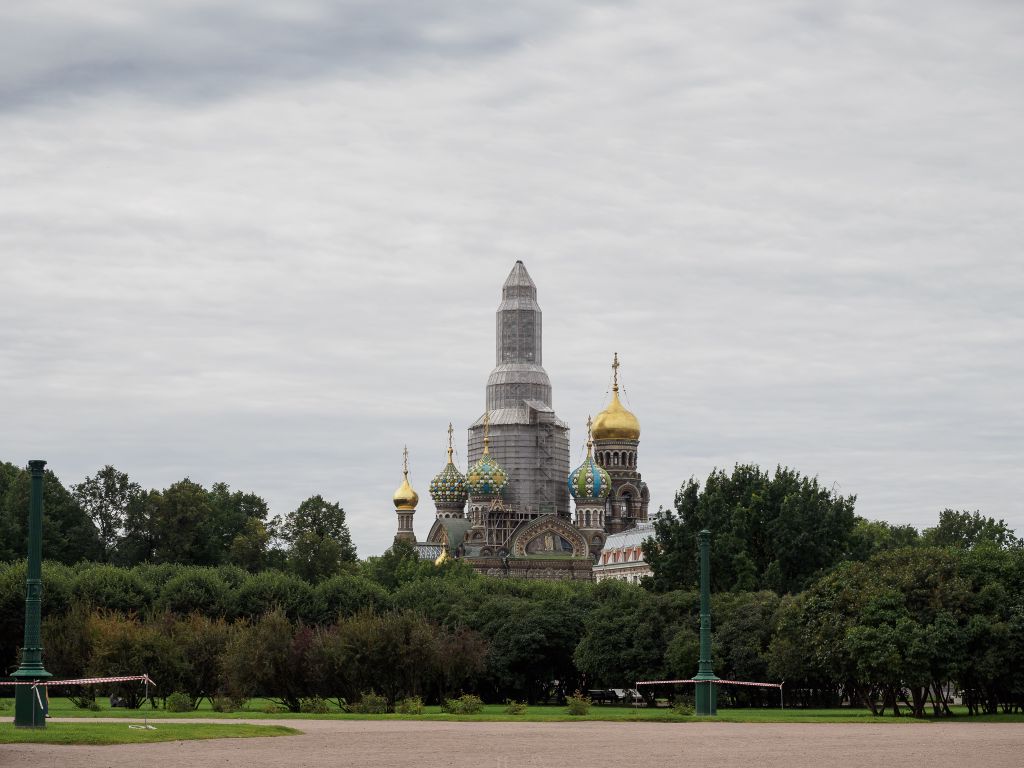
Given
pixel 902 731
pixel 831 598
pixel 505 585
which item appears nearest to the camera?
pixel 902 731

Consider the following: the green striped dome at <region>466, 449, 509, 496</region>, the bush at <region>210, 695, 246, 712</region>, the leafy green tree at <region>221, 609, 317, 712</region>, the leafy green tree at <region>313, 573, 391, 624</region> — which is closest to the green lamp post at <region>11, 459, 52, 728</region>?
the bush at <region>210, 695, 246, 712</region>

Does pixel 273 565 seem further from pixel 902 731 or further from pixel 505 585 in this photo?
pixel 902 731

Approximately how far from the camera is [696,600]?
277 ft

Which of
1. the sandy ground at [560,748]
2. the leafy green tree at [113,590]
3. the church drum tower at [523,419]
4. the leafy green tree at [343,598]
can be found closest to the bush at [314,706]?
the sandy ground at [560,748]

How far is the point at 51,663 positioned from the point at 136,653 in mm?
9302

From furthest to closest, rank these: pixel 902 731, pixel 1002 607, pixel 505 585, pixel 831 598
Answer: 1. pixel 505 585
2. pixel 831 598
3. pixel 1002 607
4. pixel 902 731

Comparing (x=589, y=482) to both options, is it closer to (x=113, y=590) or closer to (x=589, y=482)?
(x=589, y=482)

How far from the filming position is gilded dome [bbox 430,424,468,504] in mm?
197750

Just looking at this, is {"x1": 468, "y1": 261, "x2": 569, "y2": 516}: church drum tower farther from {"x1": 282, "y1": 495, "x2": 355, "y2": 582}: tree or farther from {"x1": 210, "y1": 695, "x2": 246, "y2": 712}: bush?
{"x1": 210, "y1": 695, "x2": 246, "y2": 712}: bush

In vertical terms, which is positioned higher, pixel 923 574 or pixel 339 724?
pixel 923 574

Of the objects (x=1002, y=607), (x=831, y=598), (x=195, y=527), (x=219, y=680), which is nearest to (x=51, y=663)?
(x=219, y=680)

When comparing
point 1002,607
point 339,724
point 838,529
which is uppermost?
point 838,529

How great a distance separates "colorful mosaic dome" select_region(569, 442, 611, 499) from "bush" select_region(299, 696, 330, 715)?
12139cm

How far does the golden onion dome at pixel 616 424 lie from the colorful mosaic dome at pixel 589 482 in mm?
5221
